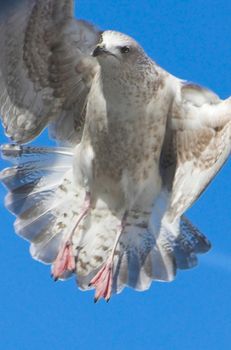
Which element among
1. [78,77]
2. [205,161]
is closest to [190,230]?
[205,161]

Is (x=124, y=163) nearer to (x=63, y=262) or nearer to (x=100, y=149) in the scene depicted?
(x=100, y=149)

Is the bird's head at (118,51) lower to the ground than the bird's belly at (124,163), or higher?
higher

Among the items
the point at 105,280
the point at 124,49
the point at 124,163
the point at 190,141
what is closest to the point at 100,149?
the point at 124,163

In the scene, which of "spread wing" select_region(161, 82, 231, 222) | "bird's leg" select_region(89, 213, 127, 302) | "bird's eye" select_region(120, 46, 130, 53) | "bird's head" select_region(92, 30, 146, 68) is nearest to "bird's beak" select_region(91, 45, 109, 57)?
"bird's head" select_region(92, 30, 146, 68)

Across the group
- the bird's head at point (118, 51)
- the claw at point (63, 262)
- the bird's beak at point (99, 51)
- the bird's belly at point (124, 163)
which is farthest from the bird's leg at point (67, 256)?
the bird's beak at point (99, 51)

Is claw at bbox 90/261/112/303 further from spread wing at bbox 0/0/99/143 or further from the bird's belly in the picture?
spread wing at bbox 0/0/99/143

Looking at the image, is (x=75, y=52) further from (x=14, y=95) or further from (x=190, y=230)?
(x=190, y=230)

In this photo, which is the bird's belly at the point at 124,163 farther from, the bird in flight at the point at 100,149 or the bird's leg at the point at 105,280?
the bird's leg at the point at 105,280
